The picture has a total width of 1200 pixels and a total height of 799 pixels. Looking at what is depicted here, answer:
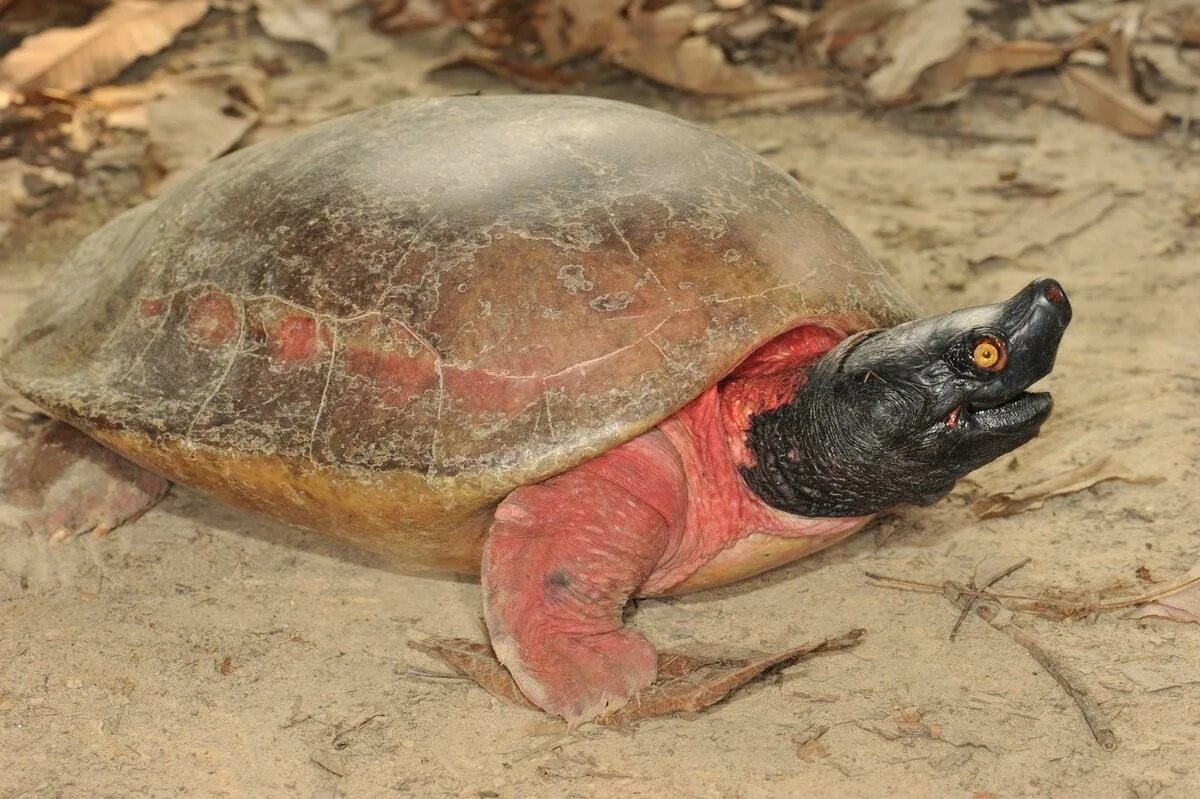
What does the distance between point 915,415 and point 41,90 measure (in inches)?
198

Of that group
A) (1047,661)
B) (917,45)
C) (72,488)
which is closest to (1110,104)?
(917,45)

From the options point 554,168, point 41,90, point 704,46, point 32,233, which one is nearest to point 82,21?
point 41,90

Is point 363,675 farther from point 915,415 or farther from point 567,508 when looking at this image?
point 915,415

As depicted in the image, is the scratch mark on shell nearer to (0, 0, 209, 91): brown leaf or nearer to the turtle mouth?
the turtle mouth

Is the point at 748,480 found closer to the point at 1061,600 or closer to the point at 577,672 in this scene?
the point at 577,672

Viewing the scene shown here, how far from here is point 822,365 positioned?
10.8ft

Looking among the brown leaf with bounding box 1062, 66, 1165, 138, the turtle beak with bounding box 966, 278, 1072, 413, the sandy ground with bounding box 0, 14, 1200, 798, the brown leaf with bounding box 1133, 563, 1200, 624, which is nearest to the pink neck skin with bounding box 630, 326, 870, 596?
the sandy ground with bounding box 0, 14, 1200, 798

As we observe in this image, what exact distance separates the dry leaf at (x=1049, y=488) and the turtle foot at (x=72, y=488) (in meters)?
2.53

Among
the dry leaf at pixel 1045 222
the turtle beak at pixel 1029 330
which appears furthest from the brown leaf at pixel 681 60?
the turtle beak at pixel 1029 330

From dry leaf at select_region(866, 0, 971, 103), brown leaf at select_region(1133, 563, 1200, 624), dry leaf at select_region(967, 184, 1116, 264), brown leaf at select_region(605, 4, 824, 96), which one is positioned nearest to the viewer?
brown leaf at select_region(1133, 563, 1200, 624)

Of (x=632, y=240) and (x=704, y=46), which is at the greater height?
(x=632, y=240)

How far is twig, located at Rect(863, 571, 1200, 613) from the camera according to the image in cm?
332

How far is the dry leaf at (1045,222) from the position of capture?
5.20 metres

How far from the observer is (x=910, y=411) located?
3.04 meters
